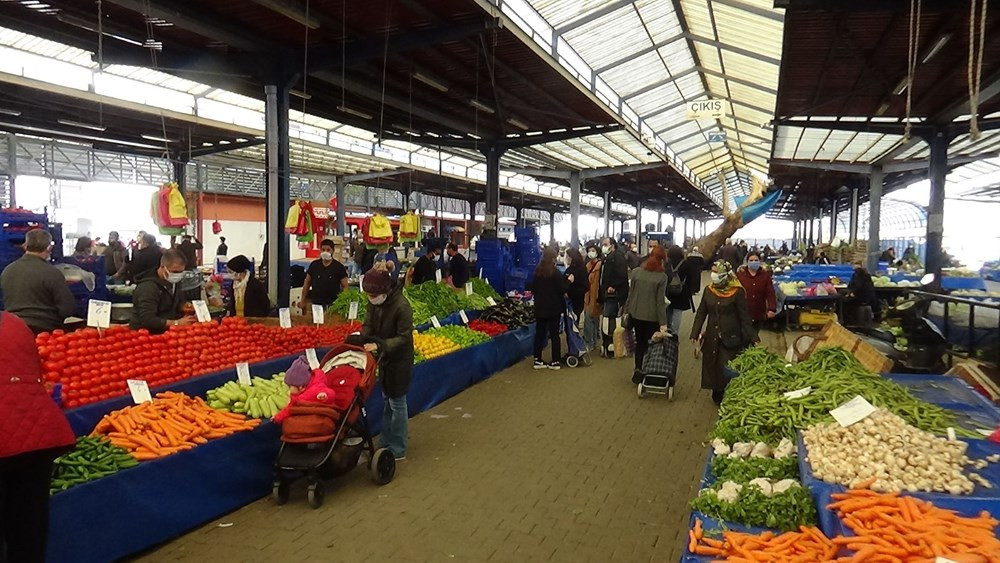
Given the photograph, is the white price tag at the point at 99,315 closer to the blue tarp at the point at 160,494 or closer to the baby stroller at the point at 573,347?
the blue tarp at the point at 160,494

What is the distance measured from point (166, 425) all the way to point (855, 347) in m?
6.44

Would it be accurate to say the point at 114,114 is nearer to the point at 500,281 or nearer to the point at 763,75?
the point at 500,281

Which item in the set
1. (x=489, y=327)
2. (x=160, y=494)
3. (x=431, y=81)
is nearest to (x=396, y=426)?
(x=160, y=494)

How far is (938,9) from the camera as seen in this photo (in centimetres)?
629

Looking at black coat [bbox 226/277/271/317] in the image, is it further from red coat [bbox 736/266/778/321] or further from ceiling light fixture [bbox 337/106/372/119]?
red coat [bbox 736/266/778/321]

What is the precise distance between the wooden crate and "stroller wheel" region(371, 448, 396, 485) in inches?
154

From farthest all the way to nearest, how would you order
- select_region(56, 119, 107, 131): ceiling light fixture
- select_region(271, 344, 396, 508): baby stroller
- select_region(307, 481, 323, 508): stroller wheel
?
select_region(56, 119, 107, 131): ceiling light fixture < select_region(307, 481, 323, 508): stroller wheel < select_region(271, 344, 396, 508): baby stroller

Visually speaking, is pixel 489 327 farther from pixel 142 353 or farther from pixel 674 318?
pixel 142 353

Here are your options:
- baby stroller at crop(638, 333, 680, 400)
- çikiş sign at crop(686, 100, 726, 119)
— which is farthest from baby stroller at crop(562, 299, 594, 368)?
çikiş sign at crop(686, 100, 726, 119)

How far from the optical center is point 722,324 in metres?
6.82

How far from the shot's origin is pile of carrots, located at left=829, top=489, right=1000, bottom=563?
8.20 ft

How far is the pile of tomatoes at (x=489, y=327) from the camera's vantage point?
370 inches

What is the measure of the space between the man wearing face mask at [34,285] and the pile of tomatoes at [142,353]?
1.87 ft

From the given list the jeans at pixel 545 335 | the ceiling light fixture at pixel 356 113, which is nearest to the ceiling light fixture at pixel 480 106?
the ceiling light fixture at pixel 356 113
